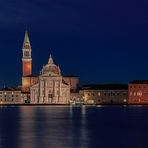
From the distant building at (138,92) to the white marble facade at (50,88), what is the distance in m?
11.2

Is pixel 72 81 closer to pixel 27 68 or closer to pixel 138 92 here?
pixel 27 68

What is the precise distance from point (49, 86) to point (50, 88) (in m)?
0.42

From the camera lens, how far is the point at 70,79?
445 ft

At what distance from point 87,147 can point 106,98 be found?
308 ft

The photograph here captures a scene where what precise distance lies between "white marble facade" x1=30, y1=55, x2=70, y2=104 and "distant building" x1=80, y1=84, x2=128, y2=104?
3855 mm

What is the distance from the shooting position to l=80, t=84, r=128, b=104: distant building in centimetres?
13112

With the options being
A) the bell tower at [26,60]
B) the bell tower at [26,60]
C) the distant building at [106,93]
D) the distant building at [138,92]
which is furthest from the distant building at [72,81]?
the distant building at [138,92]

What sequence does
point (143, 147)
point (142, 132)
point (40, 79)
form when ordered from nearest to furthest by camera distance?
point (143, 147) < point (142, 132) < point (40, 79)

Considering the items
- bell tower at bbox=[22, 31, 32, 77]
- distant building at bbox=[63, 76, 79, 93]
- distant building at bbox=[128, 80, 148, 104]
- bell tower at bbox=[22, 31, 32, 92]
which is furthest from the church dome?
distant building at bbox=[128, 80, 148, 104]

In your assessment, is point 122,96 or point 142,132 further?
point 122,96

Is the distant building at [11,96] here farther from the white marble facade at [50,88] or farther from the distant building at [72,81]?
the distant building at [72,81]

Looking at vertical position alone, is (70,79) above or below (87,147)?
above

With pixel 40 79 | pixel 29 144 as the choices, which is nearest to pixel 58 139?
pixel 29 144

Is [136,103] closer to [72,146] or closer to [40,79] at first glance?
[40,79]
